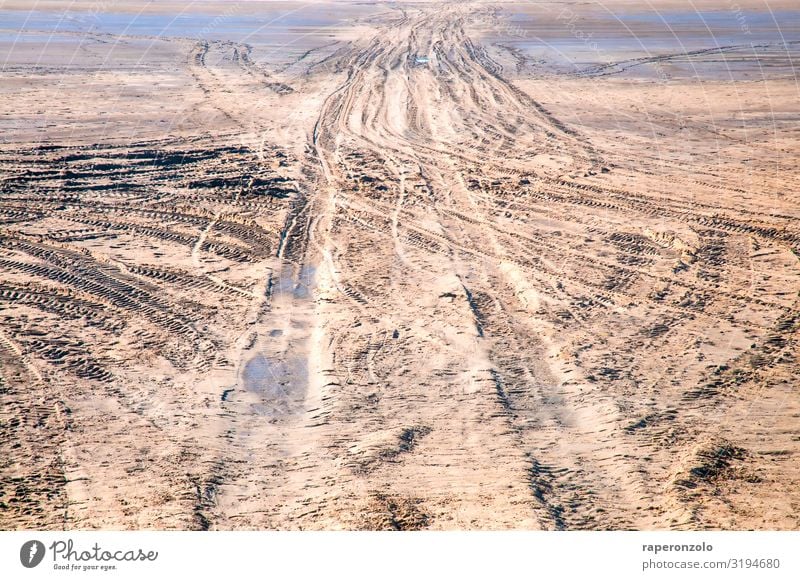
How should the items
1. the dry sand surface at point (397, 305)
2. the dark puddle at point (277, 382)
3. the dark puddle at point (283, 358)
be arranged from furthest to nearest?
the dark puddle at point (283, 358)
the dark puddle at point (277, 382)
the dry sand surface at point (397, 305)

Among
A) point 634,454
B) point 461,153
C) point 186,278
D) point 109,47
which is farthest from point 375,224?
point 109,47

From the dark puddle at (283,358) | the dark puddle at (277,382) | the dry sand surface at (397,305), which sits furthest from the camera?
the dark puddle at (283,358)

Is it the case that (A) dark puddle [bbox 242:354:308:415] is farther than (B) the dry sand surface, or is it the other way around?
(A) dark puddle [bbox 242:354:308:415]

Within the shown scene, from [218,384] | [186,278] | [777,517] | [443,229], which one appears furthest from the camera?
[443,229]

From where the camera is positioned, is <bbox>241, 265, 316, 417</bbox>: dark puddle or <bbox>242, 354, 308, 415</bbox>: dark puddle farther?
<bbox>241, 265, 316, 417</bbox>: dark puddle

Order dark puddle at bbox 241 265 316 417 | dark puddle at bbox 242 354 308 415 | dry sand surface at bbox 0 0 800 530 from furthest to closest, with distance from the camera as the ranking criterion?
dark puddle at bbox 241 265 316 417
dark puddle at bbox 242 354 308 415
dry sand surface at bbox 0 0 800 530

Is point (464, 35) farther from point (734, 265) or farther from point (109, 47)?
point (734, 265)

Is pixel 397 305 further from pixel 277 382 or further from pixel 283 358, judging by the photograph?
pixel 277 382

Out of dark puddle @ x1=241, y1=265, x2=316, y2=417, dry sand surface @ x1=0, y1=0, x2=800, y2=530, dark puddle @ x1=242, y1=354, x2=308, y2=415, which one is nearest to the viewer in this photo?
dry sand surface @ x1=0, y1=0, x2=800, y2=530

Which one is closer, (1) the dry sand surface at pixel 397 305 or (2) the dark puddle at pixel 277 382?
(1) the dry sand surface at pixel 397 305
